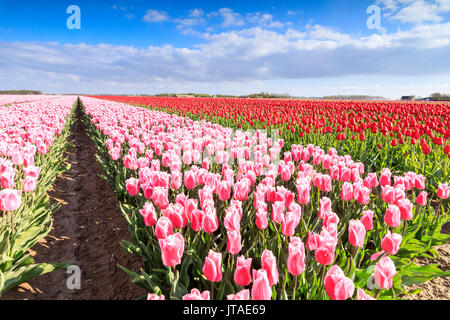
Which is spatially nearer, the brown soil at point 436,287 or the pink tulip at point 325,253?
the pink tulip at point 325,253

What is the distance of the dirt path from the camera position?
9.84 feet

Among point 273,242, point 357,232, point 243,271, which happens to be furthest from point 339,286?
point 273,242

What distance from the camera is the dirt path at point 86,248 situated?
3.00 metres

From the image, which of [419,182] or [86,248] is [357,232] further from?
[86,248]

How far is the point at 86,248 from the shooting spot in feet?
12.8

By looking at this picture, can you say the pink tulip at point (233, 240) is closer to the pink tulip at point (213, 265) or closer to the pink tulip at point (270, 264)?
the pink tulip at point (213, 265)

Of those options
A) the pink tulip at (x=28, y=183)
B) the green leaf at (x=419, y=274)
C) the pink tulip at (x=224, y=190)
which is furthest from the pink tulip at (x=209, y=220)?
the pink tulip at (x=28, y=183)

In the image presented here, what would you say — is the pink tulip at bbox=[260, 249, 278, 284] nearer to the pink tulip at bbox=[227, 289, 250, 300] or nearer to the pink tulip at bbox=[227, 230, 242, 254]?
the pink tulip at bbox=[227, 289, 250, 300]

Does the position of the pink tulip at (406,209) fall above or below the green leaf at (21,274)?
above

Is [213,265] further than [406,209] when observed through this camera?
No

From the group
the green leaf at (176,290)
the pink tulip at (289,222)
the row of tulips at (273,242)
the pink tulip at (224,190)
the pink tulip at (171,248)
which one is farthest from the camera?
the pink tulip at (224,190)
